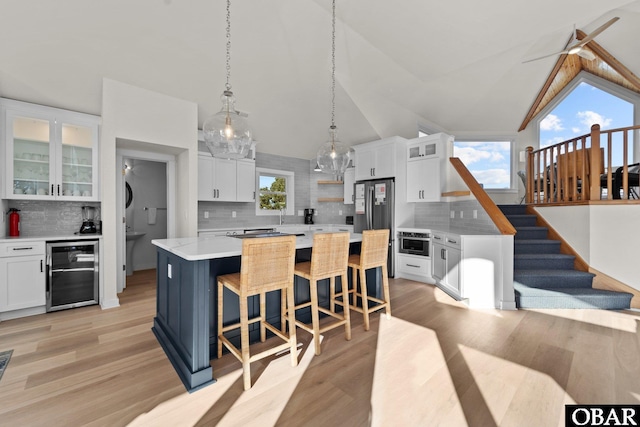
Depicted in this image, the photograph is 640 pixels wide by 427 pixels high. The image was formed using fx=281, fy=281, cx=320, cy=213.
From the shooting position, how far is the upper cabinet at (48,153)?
125 inches

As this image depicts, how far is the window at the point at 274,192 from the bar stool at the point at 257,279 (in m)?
3.68

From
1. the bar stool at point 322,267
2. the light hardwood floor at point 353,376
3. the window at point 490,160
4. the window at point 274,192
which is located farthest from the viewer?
the window at point 490,160

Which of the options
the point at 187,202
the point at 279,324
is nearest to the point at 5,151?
the point at 187,202

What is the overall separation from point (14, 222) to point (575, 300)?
6702 mm

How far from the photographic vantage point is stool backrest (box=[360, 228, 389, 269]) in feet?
9.08

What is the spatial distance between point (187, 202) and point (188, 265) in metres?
2.36

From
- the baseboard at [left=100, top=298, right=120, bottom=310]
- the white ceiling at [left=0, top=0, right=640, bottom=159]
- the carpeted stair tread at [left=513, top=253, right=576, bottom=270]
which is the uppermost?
the white ceiling at [left=0, top=0, right=640, bottom=159]

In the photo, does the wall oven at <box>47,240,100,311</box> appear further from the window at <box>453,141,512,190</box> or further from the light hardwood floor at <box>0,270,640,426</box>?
the window at <box>453,141,512,190</box>

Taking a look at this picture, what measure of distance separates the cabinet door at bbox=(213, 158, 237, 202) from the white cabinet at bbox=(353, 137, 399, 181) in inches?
91.3

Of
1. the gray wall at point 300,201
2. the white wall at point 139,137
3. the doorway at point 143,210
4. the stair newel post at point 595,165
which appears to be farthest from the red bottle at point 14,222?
the stair newel post at point 595,165

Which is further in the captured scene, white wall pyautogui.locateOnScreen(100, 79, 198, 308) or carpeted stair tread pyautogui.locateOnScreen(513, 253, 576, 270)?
carpeted stair tread pyautogui.locateOnScreen(513, 253, 576, 270)

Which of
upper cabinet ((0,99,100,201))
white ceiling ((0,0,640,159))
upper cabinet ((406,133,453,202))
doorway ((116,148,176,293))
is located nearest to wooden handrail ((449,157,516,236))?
upper cabinet ((406,133,453,202))

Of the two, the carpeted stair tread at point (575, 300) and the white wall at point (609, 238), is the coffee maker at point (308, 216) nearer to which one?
the carpeted stair tread at point (575, 300)

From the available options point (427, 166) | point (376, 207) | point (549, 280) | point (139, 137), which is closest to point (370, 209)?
point (376, 207)
